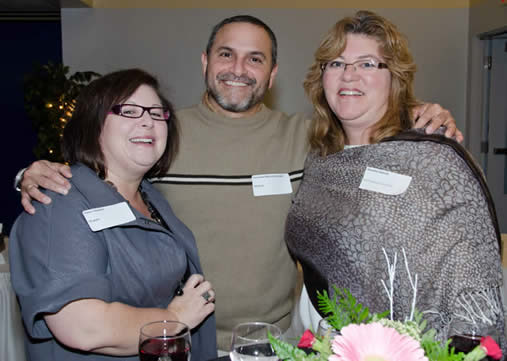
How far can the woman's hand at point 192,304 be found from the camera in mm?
1600

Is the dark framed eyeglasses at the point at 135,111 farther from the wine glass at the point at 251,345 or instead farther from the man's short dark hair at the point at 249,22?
the wine glass at the point at 251,345

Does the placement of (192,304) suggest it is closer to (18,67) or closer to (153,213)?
(153,213)

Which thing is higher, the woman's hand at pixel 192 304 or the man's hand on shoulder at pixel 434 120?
the man's hand on shoulder at pixel 434 120

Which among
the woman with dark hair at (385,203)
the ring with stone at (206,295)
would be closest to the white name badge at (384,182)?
the woman with dark hair at (385,203)

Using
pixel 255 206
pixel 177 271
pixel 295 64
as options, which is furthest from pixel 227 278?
pixel 295 64

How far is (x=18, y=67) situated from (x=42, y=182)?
6.41 metres

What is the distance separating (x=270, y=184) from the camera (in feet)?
7.21

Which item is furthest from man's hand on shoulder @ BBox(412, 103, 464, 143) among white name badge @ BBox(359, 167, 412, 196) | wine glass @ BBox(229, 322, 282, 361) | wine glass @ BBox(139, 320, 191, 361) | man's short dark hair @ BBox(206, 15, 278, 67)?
wine glass @ BBox(139, 320, 191, 361)

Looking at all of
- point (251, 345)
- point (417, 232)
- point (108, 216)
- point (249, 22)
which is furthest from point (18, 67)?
point (251, 345)

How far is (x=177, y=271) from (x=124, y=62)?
549cm

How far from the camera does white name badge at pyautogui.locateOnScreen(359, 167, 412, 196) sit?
168 cm

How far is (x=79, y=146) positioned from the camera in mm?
1707

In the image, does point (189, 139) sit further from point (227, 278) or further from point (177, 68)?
point (177, 68)

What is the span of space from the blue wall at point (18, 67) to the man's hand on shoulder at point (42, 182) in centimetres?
603
